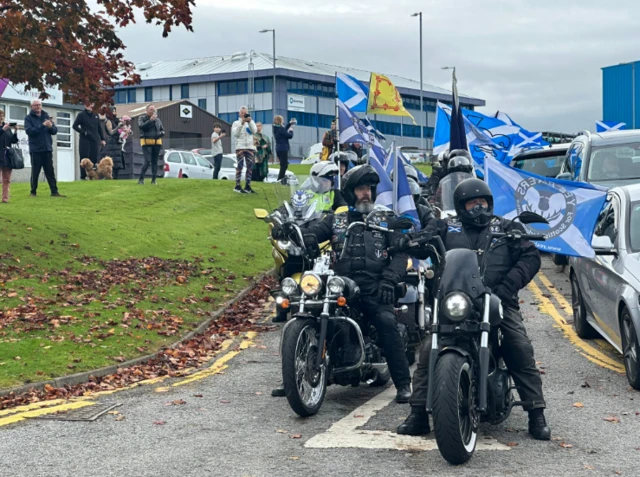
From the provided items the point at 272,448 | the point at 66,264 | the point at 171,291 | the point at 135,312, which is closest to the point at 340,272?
the point at 272,448

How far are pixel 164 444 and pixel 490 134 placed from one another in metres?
17.4

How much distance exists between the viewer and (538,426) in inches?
285

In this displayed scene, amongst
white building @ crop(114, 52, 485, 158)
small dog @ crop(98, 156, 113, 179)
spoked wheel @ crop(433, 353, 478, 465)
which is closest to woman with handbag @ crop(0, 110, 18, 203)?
small dog @ crop(98, 156, 113, 179)

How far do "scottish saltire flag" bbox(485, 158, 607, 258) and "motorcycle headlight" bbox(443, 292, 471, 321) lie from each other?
3823 mm

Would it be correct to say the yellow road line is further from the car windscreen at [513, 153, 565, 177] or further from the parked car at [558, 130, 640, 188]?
the car windscreen at [513, 153, 565, 177]

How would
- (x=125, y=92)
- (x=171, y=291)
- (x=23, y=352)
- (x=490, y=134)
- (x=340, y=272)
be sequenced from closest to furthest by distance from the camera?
(x=340, y=272), (x=23, y=352), (x=171, y=291), (x=490, y=134), (x=125, y=92)

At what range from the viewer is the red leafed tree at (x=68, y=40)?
49.3 ft

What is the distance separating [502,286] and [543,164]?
13.1m

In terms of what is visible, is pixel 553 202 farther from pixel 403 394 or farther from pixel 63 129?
pixel 63 129

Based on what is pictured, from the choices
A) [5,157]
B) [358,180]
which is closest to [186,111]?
[5,157]

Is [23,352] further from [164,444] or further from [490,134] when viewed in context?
[490,134]

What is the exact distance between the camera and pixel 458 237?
755 centimetres

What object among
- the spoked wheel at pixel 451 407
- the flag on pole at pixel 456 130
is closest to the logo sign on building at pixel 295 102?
the flag on pole at pixel 456 130

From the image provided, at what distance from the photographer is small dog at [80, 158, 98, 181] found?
28.0 meters
